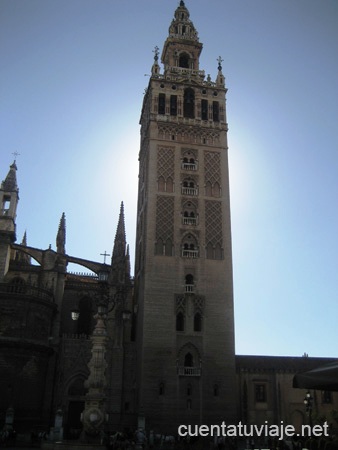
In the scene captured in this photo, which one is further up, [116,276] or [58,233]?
[58,233]

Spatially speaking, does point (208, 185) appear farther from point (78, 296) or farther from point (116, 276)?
point (78, 296)

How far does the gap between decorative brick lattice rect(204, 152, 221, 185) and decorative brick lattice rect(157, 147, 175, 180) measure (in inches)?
113

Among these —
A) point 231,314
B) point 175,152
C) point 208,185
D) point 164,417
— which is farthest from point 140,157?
point 164,417

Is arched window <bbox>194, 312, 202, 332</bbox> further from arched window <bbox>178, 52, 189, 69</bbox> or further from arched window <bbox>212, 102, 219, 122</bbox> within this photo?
arched window <bbox>178, 52, 189, 69</bbox>

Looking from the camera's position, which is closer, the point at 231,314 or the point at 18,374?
the point at 18,374

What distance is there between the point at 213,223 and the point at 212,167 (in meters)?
5.04

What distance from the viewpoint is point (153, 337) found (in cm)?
3266

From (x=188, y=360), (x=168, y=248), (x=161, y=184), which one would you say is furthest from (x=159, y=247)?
(x=188, y=360)

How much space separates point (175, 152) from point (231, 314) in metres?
13.8

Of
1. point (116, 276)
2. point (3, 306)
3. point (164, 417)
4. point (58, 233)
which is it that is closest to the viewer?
point (164, 417)

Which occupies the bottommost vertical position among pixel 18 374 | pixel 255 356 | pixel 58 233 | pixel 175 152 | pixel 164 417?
pixel 164 417

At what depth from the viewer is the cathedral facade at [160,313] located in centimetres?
3178

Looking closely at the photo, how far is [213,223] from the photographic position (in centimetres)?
3706

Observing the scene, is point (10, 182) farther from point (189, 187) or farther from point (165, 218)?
point (189, 187)
